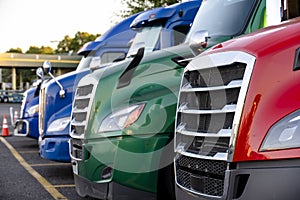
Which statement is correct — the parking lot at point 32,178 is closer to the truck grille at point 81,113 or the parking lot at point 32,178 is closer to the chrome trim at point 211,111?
the truck grille at point 81,113

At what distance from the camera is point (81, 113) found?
18.8ft

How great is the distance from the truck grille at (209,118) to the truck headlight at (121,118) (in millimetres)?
1149

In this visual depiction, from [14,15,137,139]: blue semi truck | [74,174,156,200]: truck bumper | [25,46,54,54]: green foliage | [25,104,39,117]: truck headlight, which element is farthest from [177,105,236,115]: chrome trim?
[25,46,54,54]: green foliage

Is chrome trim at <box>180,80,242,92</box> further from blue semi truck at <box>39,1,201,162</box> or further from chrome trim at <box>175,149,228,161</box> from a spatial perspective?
blue semi truck at <box>39,1,201,162</box>

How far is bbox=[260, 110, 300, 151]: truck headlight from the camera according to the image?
9.27 feet

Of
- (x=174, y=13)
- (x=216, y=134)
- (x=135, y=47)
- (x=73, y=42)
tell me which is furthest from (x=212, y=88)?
(x=73, y=42)

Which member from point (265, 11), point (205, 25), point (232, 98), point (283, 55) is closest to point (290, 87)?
point (283, 55)

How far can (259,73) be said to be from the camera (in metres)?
3.03

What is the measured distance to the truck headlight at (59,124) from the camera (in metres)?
8.22

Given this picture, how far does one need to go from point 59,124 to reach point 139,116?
3.64 meters

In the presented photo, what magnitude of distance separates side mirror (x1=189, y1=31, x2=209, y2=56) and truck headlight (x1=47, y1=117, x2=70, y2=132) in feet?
11.8

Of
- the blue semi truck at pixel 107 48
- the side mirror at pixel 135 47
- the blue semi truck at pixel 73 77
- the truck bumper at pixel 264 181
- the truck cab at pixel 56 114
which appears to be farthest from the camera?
the blue semi truck at pixel 107 48

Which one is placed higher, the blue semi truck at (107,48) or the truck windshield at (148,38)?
the truck windshield at (148,38)

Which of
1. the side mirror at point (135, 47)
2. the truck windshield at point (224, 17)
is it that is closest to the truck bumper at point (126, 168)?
the truck windshield at point (224, 17)
